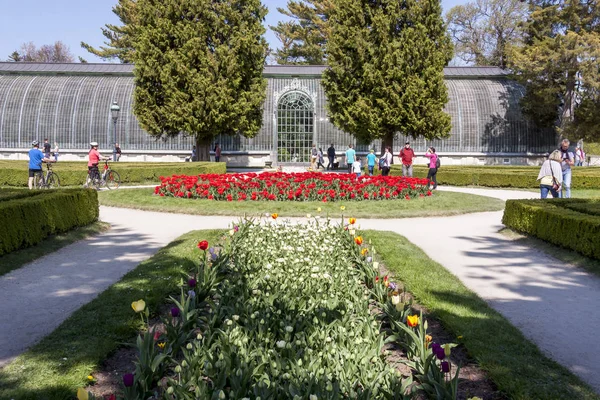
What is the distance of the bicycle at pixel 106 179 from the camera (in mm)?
18202

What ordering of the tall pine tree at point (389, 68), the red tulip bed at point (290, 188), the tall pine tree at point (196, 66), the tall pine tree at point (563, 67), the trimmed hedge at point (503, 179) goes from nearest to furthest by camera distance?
the red tulip bed at point (290, 188)
the trimmed hedge at point (503, 179)
the tall pine tree at point (196, 66)
the tall pine tree at point (389, 68)
the tall pine tree at point (563, 67)

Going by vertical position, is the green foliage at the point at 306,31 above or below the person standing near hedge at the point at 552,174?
above

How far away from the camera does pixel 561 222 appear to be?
28.3 ft

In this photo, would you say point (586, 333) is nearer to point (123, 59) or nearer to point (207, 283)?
point (207, 283)

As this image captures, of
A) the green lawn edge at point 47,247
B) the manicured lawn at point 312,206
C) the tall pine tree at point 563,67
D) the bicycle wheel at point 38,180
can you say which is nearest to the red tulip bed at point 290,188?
the manicured lawn at point 312,206

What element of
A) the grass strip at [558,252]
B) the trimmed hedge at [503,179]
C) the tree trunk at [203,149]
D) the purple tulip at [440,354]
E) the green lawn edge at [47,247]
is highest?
the tree trunk at [203,149]

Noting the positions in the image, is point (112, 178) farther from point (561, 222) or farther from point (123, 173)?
point (561, 222)

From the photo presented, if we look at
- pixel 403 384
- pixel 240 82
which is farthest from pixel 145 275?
pixel 240 82

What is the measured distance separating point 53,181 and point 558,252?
16505 mm

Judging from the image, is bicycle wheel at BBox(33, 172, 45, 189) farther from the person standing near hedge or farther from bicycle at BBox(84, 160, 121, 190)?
the person standing near hedge

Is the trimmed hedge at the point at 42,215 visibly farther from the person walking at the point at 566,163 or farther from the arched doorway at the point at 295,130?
the arched doorway at the point at 295,130

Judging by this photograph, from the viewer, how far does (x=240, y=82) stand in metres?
27.7

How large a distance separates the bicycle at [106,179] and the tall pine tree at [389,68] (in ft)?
41.2

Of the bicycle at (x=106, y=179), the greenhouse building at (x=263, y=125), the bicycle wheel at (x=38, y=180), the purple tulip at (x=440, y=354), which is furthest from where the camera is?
the greenhouse building at (x=263, y=125)
